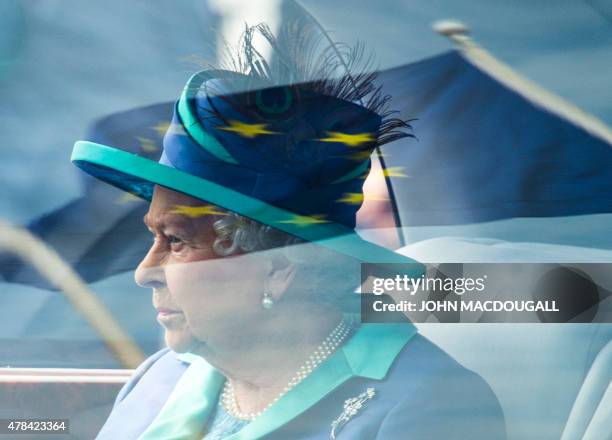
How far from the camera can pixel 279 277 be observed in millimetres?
2381

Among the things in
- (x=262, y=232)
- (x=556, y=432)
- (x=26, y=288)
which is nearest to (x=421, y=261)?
(x=262, y=232)

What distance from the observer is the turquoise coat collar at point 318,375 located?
239 centimetres

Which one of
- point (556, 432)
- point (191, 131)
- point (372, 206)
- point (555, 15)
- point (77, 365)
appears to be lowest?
point (556, 432)

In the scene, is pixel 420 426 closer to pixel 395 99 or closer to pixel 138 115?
pixel 395 99

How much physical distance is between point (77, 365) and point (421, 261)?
891mm

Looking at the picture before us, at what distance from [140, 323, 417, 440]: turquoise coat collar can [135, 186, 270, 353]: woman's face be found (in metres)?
0.15

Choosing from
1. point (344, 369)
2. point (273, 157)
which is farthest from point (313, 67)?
point (344, 369)

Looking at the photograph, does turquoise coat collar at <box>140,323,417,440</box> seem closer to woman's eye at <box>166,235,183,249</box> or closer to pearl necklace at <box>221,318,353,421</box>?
pearl necklace at <box>221,318,353,421</box>

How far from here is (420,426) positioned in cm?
237

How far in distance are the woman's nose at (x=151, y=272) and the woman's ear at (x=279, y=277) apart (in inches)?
10.5

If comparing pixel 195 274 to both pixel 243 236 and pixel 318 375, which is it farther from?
pixel 318 375

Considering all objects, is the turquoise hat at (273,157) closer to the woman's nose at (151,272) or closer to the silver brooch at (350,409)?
the woman's nose at (151,272)

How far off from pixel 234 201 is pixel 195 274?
209 millimetres

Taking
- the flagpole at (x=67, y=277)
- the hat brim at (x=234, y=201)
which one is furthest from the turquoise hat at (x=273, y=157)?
the flagpole at (x=67, y=277)
